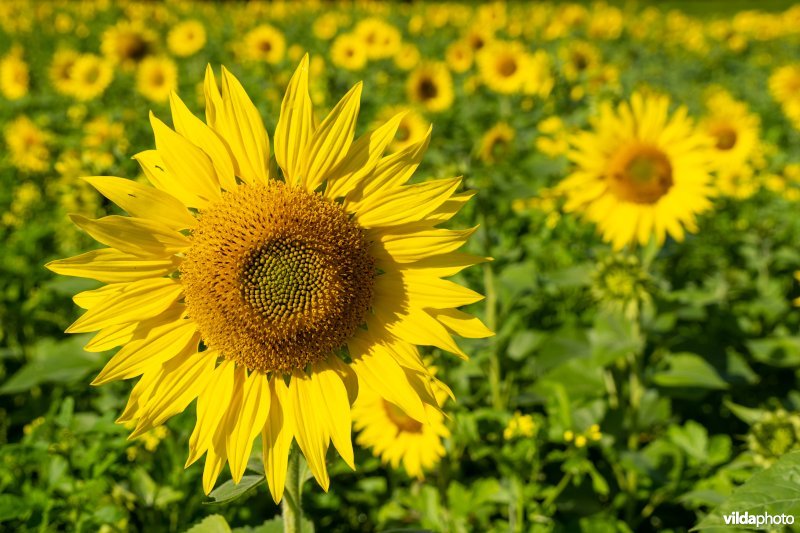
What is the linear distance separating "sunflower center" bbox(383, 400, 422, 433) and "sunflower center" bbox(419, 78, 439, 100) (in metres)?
5.69

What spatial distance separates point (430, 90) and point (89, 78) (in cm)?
468

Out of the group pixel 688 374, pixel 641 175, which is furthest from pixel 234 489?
pixel 641 175

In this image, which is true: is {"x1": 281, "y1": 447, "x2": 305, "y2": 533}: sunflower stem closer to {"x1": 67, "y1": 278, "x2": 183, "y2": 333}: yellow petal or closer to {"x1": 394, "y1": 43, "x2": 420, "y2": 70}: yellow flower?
{"x1": 67, "y1": 278, "x2": 183, "y2": 333}: yellow petal

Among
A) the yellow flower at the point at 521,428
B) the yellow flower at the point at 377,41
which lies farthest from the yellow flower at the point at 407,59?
the yellow flower at the point at 521,428

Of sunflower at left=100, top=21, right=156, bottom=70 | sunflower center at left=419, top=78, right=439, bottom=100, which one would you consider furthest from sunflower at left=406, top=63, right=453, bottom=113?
sunflower at left=100, top=21, right=156, bottom=70

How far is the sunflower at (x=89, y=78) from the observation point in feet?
27.4

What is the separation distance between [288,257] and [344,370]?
Result: 37 cm

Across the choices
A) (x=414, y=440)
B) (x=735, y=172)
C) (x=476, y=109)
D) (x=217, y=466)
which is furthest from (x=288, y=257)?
(x=476, y=109)

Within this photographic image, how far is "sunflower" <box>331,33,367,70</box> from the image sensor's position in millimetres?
9047

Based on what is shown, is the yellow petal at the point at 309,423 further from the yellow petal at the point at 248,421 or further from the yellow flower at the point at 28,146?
the yellow flower at the point at 28,146

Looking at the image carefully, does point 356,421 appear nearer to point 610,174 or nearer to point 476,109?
point 610,174

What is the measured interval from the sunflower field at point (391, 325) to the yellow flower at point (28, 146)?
0.03 metres

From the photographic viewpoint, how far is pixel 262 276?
174cm

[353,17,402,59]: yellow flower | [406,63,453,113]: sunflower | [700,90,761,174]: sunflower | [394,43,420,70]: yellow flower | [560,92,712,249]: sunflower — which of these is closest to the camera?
[560,92,712,249]: sunflower
